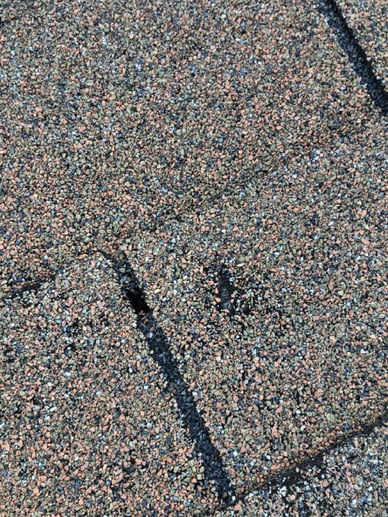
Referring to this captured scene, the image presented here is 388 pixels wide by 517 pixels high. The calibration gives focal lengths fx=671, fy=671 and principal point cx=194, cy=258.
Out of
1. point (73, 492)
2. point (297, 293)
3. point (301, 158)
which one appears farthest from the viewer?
point (301, 158)

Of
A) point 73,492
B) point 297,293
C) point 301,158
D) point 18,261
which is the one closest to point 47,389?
point 73,492

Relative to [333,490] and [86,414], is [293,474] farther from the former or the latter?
[86,414]

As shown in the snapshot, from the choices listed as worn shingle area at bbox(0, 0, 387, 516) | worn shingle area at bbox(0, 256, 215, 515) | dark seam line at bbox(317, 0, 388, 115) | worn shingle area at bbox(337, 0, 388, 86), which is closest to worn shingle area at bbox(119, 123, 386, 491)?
worn shingle area at bbox(0, 0, 387, 516)

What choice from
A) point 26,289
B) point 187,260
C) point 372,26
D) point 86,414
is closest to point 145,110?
point 187,260

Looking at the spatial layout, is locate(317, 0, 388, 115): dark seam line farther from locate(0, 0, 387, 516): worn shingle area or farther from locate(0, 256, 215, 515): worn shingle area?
locate(0, 256, 215, 515): worn shingle area

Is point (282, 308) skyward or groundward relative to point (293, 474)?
skyward

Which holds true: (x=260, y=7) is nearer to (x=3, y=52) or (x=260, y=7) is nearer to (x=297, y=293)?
(x=3, y=52)

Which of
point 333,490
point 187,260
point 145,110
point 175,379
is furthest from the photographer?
point 145,110
